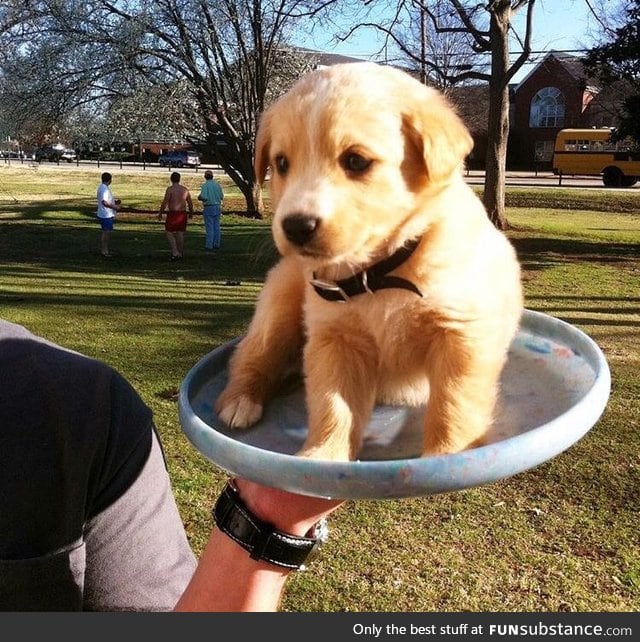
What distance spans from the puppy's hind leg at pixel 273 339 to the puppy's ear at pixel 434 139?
40 centimetres

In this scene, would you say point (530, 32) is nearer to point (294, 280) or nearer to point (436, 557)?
point (436, 557)

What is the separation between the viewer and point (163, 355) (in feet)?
26.3

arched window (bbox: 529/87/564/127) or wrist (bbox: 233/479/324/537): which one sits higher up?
arched window (bbox: 529/87/564/127)

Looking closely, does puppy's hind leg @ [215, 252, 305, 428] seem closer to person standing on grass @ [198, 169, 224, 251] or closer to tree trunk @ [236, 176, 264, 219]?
person standing on grass @ [198, 169, 224, 251]

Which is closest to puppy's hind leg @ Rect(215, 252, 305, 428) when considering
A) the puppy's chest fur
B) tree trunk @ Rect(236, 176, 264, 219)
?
the puppy's chest fur

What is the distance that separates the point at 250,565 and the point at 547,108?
162 feet

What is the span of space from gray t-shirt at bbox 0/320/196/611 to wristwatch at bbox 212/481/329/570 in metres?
0.40

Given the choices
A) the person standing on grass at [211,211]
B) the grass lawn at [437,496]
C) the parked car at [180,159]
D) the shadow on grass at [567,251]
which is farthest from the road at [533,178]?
the person standing on grass at [211,211]

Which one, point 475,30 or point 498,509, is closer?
point 498,509

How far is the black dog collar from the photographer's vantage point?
1579 millimetres

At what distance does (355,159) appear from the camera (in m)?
1.56

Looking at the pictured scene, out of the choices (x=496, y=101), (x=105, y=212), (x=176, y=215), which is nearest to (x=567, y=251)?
(x=496, y=101)
